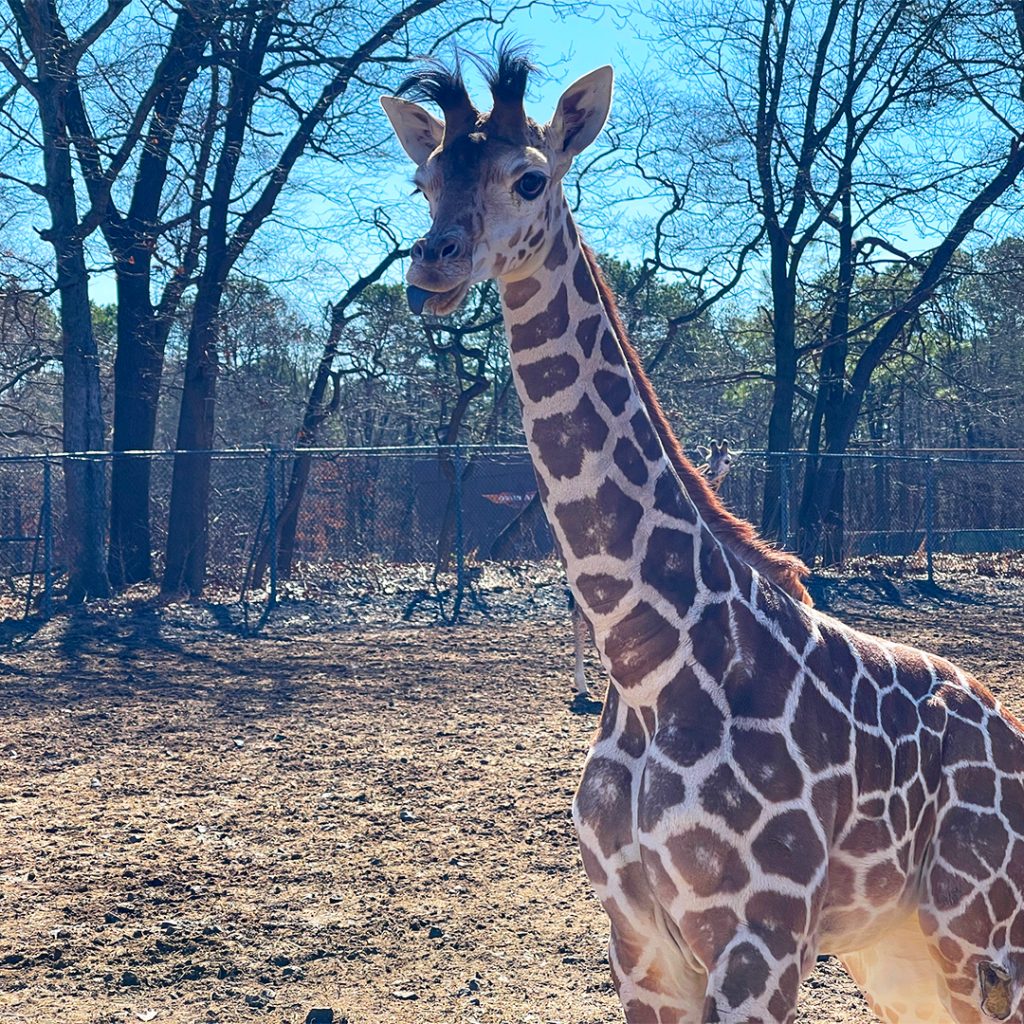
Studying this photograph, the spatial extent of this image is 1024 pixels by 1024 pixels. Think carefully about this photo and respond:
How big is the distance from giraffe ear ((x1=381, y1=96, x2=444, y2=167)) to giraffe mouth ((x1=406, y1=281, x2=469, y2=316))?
82cm

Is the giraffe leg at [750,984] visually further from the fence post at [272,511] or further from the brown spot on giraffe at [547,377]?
the fence post at [272,511]

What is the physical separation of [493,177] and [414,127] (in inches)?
28.7

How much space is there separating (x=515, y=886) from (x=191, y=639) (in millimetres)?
8956

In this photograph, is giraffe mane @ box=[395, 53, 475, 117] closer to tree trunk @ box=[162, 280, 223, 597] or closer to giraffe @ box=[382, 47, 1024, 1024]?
giraffe @ box=[382, 47, 1024, 1024]

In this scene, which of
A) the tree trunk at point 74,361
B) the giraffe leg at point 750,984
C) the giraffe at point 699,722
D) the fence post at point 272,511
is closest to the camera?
the giraffe leg at point 750,984

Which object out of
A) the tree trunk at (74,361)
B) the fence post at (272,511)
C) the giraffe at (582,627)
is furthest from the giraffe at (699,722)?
the tree trunk at (74,361)

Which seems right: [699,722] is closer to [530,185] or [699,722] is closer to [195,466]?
[530,185]

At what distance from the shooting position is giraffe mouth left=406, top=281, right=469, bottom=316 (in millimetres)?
2760

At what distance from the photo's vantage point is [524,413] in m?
3.21

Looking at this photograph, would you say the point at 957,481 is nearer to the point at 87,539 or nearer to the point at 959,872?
the point at 87,539

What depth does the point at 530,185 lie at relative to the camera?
9.97 feet

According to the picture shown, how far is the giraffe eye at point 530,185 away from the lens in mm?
3021

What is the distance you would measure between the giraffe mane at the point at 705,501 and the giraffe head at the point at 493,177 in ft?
0.99

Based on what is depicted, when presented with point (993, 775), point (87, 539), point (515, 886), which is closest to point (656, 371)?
point (87, 539)
